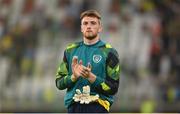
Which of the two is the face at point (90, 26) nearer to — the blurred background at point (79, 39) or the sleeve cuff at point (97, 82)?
the sleeve cuff at point (97, 82)

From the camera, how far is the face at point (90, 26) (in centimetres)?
475

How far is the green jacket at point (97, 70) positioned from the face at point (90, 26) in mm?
118

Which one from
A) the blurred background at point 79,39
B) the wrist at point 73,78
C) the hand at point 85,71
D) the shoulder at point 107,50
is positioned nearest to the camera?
the hand at point 85,71

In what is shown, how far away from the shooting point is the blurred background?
1261cm

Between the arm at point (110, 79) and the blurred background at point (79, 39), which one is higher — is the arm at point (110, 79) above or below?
below

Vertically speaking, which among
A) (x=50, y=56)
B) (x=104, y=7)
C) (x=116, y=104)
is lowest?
(x=116, y=104)

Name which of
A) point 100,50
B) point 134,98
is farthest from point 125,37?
point 100,50

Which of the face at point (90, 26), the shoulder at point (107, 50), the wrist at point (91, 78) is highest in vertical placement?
the face at point (90, 26)

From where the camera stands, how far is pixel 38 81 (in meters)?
12.8

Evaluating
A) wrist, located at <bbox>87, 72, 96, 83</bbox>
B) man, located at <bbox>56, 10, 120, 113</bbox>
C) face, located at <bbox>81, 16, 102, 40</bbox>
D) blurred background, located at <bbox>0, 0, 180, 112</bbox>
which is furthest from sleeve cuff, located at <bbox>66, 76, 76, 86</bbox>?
blurred background, located at <bbox>0, 0, 180, 112</bbox>

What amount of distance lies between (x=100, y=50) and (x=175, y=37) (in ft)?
26.9

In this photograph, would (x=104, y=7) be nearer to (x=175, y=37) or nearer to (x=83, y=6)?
(x=83, y=6)

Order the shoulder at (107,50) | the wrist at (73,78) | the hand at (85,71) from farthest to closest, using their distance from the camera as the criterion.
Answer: the shoulder at (107,50) → the wrist at (73,78) → the hand at (85,71)

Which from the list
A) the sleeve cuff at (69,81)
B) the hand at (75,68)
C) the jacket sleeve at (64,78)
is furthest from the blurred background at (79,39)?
the hand at (75,68)
